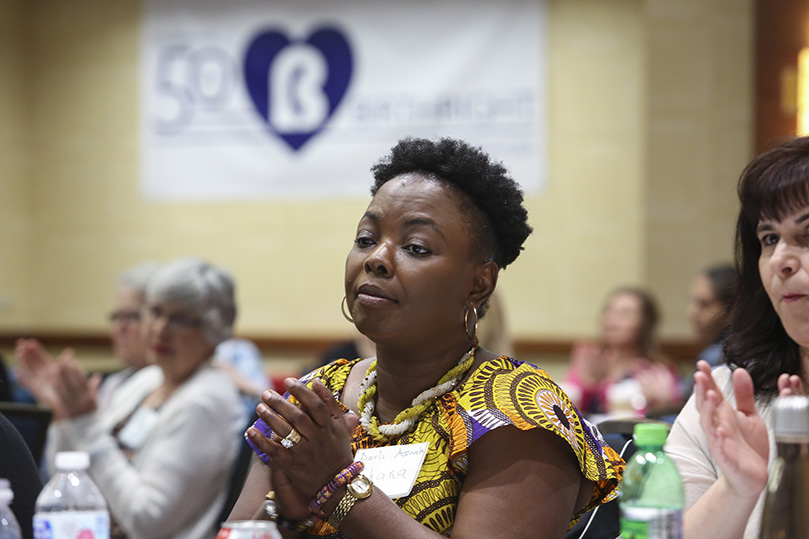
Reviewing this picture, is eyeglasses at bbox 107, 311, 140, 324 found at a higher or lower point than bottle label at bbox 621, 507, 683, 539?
lower

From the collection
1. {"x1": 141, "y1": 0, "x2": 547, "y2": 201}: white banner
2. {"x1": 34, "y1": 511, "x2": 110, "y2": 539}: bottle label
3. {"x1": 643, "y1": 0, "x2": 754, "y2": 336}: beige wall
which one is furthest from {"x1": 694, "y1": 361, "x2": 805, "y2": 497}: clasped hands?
{"x1": 141, "y1": 0, "x2": 547, "y2": 201}: white banner

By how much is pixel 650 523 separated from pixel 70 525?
819 millimetres

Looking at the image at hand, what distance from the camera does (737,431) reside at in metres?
1.41

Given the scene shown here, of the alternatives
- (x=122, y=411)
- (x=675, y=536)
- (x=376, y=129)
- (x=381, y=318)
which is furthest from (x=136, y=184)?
(x=675, y=536)

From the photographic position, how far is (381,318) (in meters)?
1.68

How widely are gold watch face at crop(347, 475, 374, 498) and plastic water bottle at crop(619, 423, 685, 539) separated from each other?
1.30ft

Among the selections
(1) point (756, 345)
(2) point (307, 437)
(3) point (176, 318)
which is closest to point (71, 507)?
(2) point (307, 437)

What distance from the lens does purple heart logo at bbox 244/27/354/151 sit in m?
6.49

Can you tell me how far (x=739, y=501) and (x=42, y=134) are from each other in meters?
6.60

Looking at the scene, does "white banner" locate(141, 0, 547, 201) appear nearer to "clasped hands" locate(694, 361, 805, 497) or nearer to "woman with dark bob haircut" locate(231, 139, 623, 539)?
"woman with dark bob haircut" locate(231, 139, 623, 539)

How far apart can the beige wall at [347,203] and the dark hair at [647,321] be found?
0.25 m

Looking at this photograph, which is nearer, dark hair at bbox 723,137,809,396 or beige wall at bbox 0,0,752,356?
dark hair at bbox 723,137,809,396

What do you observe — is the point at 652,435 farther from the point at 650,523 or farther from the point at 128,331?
the point at 128,331

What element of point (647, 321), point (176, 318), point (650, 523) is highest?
point (650, 523)
